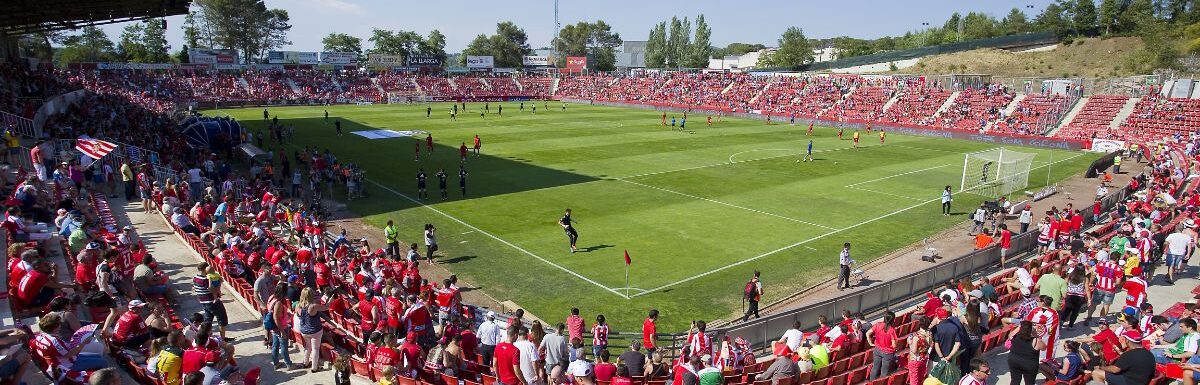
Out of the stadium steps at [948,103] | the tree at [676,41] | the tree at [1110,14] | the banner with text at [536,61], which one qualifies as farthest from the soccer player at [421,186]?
the tree at [676,41]

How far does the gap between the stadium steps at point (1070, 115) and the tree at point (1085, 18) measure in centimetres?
5155

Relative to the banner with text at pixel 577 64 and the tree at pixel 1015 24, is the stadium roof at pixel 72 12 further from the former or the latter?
the tree at pixel 1015 24

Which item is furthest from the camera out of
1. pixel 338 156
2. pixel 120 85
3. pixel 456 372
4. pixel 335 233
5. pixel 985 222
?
pixel 120 85

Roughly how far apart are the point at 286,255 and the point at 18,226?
469 cm

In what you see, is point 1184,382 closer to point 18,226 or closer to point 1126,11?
point 18,226

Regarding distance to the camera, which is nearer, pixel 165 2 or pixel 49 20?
pixel 165 2

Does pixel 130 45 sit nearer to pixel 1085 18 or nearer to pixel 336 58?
pixel 336 58

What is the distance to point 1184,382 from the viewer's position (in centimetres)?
892

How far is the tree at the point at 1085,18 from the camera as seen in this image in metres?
97.8

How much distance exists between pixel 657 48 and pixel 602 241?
13595 cm

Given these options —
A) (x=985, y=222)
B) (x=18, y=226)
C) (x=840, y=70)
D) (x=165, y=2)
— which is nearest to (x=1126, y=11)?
(x=840, y=70)

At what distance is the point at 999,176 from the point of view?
3362 cm

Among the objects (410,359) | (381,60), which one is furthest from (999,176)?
(381,60)

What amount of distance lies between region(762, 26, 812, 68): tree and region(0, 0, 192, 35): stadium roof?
361ft
